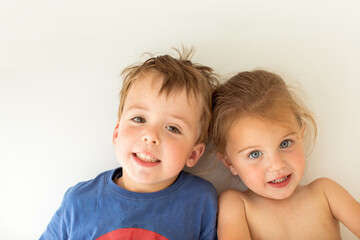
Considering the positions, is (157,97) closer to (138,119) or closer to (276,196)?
(138,119)

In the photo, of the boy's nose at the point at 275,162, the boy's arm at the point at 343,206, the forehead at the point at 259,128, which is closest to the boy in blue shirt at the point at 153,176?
the forehead at the point at 259,128

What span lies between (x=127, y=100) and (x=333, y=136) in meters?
0.75

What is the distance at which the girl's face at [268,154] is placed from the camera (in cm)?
100

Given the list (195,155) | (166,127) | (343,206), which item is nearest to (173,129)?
(166,127)

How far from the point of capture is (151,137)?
0.95 meters

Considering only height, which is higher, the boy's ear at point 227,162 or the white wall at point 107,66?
the white wall at point 107,66

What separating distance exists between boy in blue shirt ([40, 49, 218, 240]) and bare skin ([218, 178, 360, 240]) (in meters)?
0.06

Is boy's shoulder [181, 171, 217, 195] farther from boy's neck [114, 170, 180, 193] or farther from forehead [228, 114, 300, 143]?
forehead [228, 114, 300, 143]

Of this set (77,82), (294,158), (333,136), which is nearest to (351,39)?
(333,136)

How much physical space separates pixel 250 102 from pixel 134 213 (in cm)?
48

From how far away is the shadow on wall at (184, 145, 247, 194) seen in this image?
1219 mm

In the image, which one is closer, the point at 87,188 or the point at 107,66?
the point at 87,188

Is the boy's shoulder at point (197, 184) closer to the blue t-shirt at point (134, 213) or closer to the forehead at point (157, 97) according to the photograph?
the blue t-shirt at point (134, 213)

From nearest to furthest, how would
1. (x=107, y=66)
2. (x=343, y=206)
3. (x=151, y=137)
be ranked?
1. (x=151, y=137)
2. (x=343, y=206)
3. (x=107, y=66)
